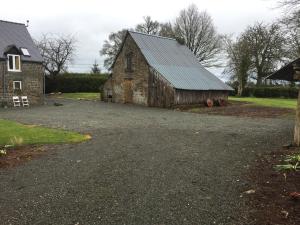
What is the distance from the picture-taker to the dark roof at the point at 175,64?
33.8m

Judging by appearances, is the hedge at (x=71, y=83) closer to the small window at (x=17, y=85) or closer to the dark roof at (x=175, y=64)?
the small window at (x=17, y=85)

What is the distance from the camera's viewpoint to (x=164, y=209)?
696 cm

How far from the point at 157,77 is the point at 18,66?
13951mm

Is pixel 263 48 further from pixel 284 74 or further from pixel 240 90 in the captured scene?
pixel 284 74

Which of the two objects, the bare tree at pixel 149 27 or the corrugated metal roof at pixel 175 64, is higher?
the bare tree at pixel 149 27

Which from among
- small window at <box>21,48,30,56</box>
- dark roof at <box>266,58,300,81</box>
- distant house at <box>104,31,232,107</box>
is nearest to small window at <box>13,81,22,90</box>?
small window at <box>21,48,30,56</box>

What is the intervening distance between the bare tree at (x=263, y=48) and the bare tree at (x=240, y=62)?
3.36 ft

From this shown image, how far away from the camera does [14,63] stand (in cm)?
3566

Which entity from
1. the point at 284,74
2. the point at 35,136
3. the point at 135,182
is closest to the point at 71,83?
the point at 35,136

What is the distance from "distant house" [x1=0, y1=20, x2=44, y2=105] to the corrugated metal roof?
10.7m

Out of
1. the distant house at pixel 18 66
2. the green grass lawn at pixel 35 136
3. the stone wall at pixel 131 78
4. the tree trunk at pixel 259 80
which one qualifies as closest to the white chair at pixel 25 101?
the distant house at pixel 18 66

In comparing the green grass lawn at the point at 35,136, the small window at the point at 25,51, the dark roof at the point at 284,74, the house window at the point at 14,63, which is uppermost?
the small window at the point at 25,51

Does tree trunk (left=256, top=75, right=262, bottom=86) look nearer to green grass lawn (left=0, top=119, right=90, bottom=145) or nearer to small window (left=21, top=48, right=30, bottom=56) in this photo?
small window (left=21, top=48, right=30, bottom=56)

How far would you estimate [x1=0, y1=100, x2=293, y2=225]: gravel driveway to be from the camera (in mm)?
6689
